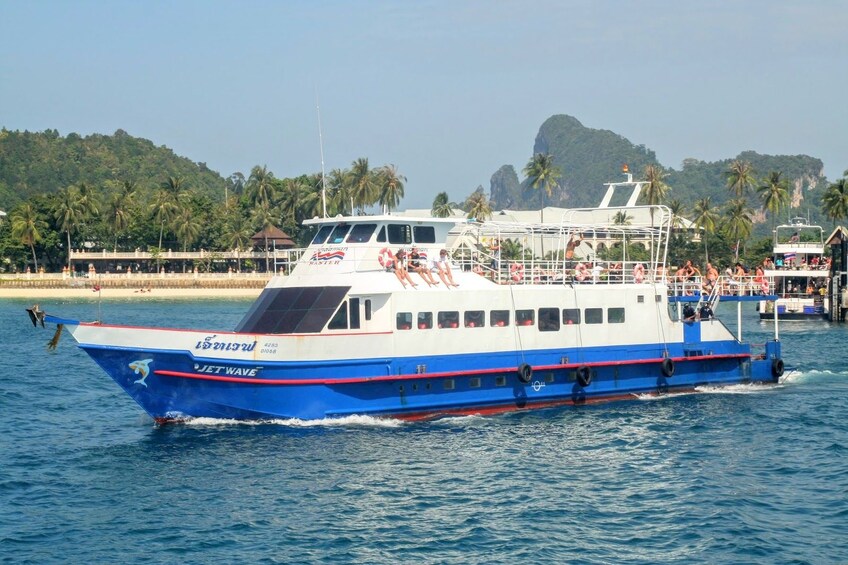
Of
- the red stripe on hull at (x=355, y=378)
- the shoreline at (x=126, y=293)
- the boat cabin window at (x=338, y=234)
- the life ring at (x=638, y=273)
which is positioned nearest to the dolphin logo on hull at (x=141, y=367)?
the red stripe on hull at (x=355, y=378)

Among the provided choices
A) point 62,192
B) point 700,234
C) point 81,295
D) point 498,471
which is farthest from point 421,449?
point 62,192

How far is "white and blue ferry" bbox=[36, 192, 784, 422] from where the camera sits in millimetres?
25766

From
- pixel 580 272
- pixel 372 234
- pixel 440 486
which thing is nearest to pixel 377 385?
pixel 372 234

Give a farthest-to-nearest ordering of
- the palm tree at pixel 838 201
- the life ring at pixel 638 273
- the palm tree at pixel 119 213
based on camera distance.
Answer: the palm tree at pixel 119 213 < the palm tree at pixel 838 201 < the life ring at pixel 638 273

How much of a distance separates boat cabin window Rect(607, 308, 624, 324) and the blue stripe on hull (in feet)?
2.75

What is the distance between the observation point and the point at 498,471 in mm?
23172

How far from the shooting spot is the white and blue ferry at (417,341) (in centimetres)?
2577

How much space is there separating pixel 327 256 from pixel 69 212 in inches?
3496

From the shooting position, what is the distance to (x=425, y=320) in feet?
91.2

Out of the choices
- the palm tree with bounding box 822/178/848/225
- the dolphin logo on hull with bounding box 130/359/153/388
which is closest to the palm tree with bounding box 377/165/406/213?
the palm tree with bounding box 822/178/848/225

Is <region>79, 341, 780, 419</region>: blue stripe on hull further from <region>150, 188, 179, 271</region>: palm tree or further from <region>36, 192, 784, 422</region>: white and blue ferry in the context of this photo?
<region>150, 188, 179, 271</region>: palm tree

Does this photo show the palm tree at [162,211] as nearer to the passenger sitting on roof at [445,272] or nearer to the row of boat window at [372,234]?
the row of boat window at [372,234]

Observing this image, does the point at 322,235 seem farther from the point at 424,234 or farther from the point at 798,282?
the point at 798,282

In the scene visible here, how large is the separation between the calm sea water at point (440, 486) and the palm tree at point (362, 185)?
8355cm
